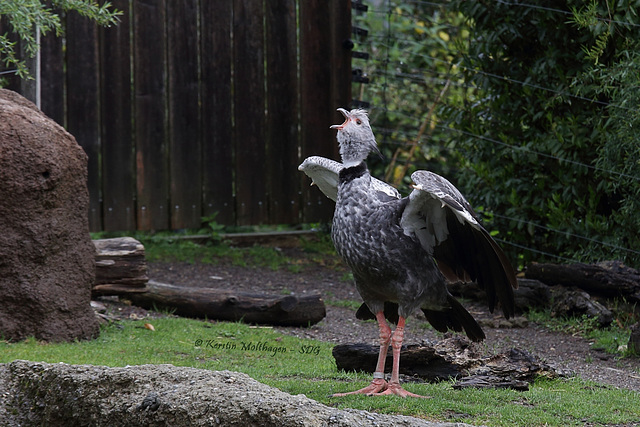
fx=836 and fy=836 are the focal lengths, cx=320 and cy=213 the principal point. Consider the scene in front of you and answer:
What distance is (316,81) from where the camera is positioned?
11.0 m

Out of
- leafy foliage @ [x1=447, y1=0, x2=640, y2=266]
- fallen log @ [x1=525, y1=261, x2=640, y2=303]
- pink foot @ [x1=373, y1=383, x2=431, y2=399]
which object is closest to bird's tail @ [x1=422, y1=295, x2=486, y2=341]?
pink foot @ [x1=373, y1=383, x2=431, y2=399]

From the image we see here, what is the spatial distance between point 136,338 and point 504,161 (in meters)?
4.59

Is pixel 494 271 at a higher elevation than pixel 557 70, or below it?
below

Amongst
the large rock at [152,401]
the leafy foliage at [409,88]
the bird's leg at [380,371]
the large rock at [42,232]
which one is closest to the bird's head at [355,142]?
the bird's leg at [380,371]

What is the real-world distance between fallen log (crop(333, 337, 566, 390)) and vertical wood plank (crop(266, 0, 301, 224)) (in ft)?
17.9

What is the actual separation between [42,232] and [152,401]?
2777mm

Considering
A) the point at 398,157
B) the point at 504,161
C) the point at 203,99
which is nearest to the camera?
the point at 504,161

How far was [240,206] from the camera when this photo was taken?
10789 mm

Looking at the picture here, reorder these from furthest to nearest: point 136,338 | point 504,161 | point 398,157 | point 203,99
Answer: point 398,157, point 203,99, point 504,161, point 136,338

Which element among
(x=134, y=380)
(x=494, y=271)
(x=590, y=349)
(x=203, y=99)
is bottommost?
(x=590, y=349)

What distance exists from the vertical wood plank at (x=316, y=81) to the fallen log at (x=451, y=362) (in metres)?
5.54

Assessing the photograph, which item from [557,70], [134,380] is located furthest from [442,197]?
[557,70]

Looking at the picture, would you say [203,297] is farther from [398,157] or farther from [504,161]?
[398,157]

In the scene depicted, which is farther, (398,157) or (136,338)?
(398,157)
